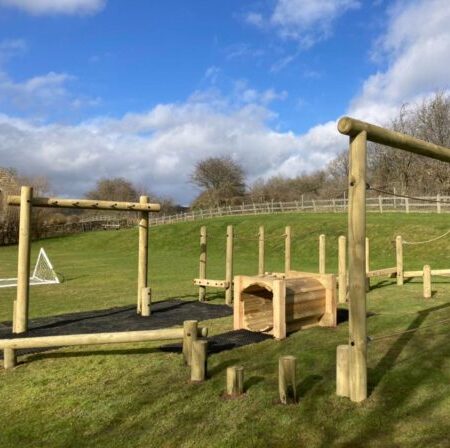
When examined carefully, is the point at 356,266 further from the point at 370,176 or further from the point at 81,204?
the point at 370,176

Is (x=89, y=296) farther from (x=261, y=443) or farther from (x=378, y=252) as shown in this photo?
(x=378, y=252)

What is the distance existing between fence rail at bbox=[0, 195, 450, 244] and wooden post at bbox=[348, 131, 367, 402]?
1141 inches

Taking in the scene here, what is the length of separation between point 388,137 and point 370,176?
165ft

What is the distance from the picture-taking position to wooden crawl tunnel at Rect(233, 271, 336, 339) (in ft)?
20.8

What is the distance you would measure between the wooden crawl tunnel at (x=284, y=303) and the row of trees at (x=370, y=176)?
38792 millimetres

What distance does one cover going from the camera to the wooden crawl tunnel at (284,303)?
6.34 m

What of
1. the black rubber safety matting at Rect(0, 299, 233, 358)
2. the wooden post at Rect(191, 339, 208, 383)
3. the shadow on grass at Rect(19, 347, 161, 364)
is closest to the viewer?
the wooden post at Rect(191, 339, 208, 383)

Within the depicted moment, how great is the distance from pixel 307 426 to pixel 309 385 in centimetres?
82

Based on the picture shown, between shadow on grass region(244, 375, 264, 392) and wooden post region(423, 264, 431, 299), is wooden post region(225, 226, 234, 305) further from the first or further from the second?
shadow on grass region(244, 375, 264, 392)

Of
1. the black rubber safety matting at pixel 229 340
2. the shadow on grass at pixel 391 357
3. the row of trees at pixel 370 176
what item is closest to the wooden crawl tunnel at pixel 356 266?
the shadow on grass at pixel 391 357

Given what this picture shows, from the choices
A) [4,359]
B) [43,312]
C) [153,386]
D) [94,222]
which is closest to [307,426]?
[153,386]

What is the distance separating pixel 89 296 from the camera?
11352mm

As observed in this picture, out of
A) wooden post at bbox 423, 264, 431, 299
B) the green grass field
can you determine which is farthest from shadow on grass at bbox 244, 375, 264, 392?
wooden post at bbox 423, 264, 431, 299

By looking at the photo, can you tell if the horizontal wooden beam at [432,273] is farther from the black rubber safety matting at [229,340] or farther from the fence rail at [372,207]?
the fence rail at [372,207]
